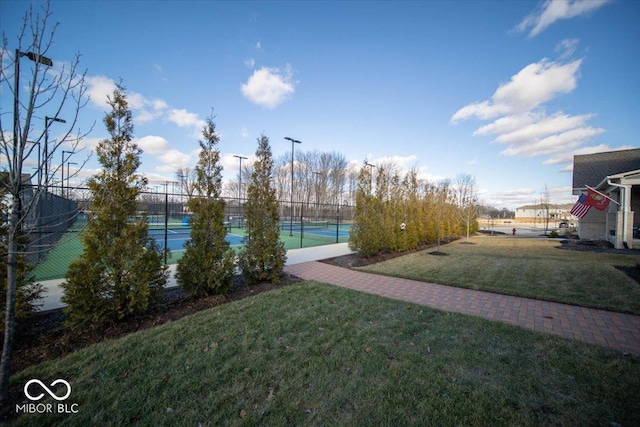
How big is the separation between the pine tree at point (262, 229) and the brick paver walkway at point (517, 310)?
106cm

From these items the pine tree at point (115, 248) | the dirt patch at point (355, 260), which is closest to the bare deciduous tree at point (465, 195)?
the dirt patch at point (355, 260)

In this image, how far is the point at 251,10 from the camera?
862cm

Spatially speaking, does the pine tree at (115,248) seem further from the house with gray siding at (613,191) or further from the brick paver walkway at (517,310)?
the house with gray siding at (613,191)

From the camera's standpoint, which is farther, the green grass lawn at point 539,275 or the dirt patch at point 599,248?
the dirt patch at point 599,248

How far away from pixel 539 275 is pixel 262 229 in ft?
26.0

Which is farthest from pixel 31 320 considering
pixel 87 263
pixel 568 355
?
pixel 568 355

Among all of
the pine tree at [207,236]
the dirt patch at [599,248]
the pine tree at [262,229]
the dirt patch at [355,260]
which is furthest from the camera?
the dirt patch at [599,248]

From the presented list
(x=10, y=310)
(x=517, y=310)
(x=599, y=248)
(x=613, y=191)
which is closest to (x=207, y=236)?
(x=10, y=310)

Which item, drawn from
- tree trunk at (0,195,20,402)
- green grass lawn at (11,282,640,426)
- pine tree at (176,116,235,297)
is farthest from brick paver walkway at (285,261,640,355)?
tree trunk at (0,195,20,402)

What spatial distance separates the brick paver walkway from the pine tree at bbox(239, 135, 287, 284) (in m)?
1.06

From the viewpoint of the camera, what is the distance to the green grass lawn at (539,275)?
17.6ft

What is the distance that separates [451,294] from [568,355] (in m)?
2.55

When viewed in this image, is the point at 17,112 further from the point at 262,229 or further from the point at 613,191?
the point at 613,191

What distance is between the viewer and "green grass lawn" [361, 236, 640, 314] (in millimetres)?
5375
